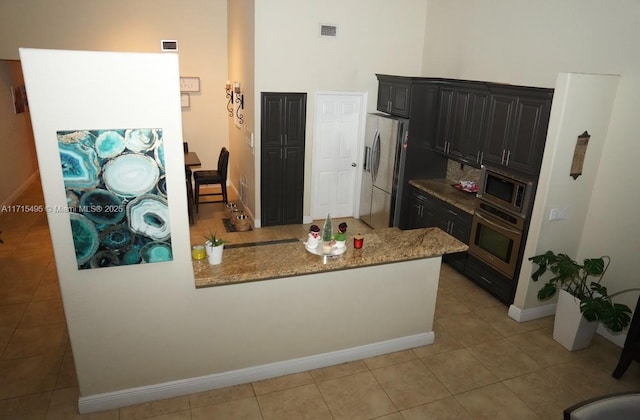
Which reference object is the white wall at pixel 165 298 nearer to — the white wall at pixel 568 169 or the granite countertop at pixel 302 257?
the granite countertop at pixel 302 257

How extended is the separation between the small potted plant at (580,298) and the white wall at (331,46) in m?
3.73

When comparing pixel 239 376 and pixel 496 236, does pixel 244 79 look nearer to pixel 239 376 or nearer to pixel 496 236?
pixel 496 236

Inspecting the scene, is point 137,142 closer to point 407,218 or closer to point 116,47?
point 407,218

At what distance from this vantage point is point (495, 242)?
16.1 feet

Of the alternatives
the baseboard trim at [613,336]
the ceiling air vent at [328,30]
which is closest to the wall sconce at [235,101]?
the ceiling air vent at [328,30]

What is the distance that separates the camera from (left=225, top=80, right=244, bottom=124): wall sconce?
729cm

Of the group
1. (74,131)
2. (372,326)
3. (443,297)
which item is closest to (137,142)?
(74,131)

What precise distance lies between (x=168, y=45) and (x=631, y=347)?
7.93 m

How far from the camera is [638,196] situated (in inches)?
158

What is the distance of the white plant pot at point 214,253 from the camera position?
10.6 ft

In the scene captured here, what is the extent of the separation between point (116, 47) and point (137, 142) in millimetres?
5859

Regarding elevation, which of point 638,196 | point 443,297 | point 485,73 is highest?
point 485,73

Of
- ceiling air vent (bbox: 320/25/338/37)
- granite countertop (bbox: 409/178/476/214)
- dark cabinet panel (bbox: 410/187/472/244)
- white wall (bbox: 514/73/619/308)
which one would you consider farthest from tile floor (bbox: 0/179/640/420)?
ceiling air vent (bbox: 320/25/338/37)

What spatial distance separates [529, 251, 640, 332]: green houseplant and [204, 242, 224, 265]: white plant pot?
3093 mm
